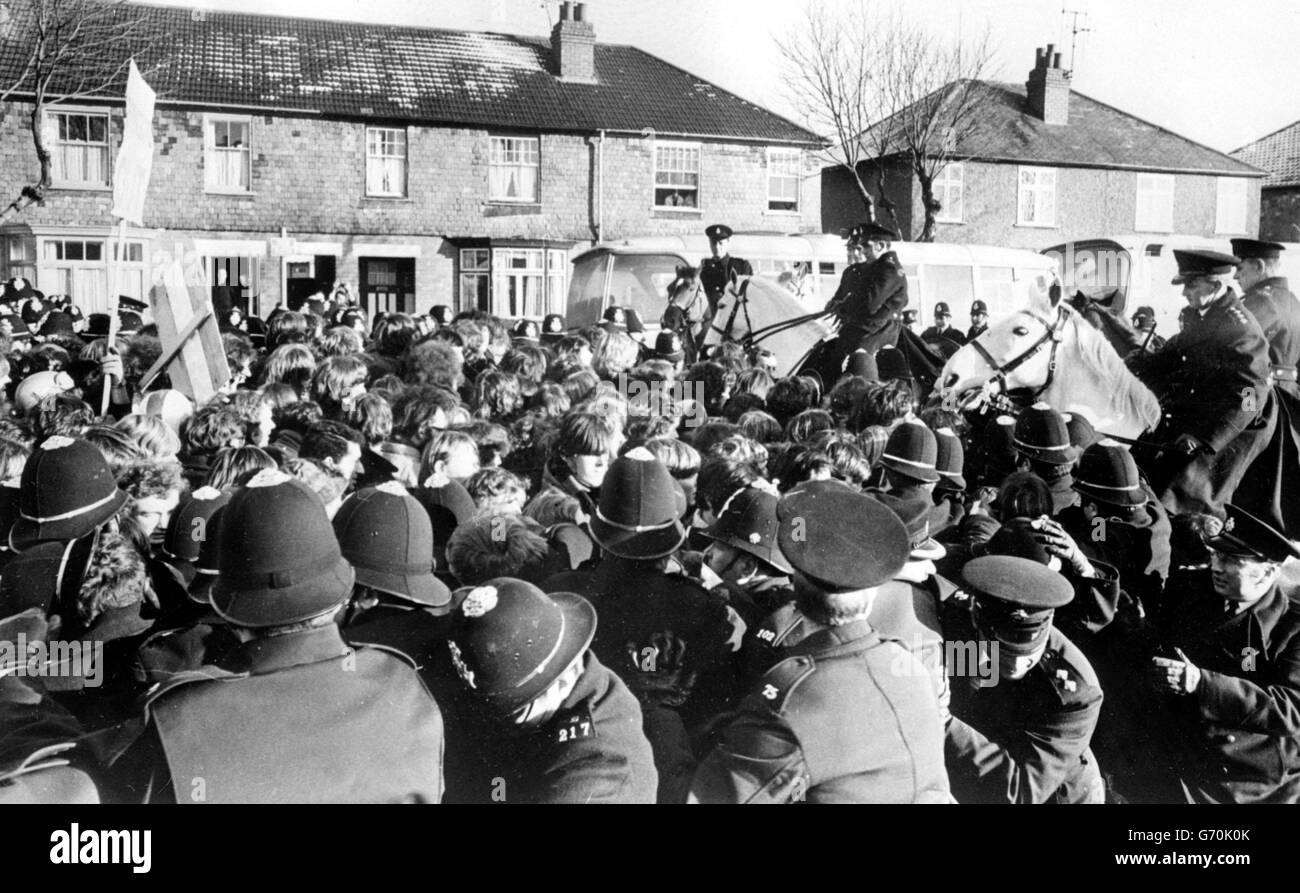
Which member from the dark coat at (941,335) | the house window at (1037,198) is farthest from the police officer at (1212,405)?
the house window at (1037,198)

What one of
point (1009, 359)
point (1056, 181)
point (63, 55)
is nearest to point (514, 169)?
point (63, 55)

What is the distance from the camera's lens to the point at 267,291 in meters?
19.3

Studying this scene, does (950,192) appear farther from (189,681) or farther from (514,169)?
(189,681)

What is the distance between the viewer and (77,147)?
1852cm

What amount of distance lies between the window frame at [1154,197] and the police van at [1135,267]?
2.06ft

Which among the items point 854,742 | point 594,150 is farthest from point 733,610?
point 594,150

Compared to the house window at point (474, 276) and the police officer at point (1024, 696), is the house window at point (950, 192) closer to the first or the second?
the house window at point (474, 276)

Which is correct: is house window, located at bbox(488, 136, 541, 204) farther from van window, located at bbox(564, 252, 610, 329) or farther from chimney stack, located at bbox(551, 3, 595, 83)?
van window, located at bbox(564, 252, 610, 329)

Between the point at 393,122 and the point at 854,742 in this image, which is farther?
the point at 393,122

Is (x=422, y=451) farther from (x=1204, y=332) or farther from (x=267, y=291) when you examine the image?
(x=267, y=291)
